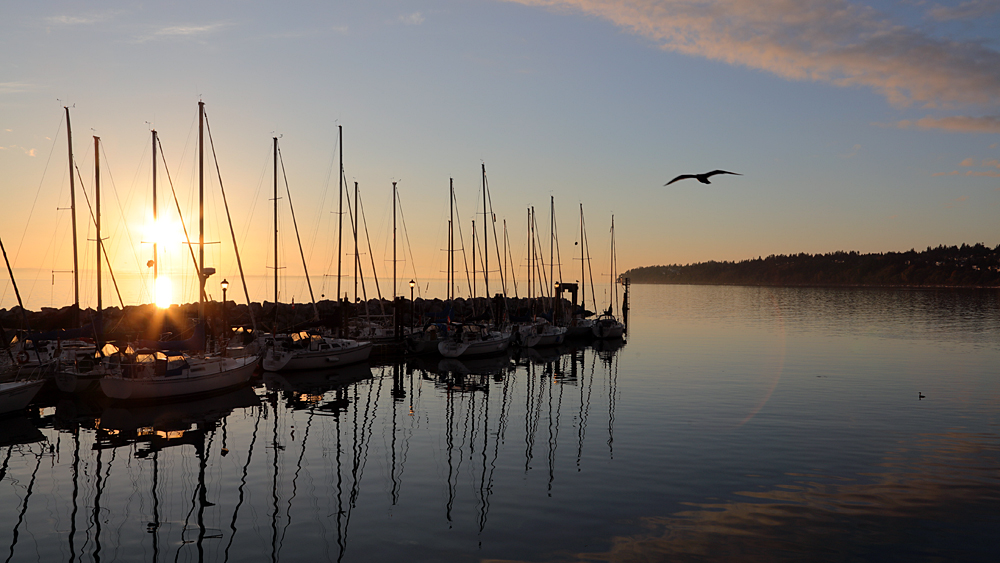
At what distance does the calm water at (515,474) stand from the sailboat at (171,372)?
93cm

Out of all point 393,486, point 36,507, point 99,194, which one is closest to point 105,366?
point 99,194

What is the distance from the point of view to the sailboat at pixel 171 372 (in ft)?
97.7

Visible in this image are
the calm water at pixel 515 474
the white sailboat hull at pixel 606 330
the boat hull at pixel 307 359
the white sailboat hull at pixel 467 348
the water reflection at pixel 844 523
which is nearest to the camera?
the water reflection at pixel 844 523

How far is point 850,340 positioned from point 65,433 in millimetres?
65907

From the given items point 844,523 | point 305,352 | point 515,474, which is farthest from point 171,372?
point 844,523

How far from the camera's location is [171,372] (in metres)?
30.7

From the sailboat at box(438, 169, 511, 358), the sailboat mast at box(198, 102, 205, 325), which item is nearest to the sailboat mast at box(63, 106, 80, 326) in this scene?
the sailboat mast at box(198, 102, 205, 325)

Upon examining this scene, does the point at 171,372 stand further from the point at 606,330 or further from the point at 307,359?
the point at 606,330

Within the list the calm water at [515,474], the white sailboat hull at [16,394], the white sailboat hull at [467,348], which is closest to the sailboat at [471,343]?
the white sailboat hull at [467,348]

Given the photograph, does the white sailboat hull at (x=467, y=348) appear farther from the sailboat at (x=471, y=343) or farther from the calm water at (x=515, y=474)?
the calm water at (x=515, y=474)

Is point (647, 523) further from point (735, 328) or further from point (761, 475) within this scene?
point (735, 328)

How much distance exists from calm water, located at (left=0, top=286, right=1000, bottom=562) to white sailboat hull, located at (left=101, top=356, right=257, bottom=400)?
813 millimetres

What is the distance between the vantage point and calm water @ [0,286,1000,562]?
14344 mm

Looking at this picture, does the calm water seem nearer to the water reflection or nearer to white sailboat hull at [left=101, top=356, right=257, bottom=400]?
the water reflection
